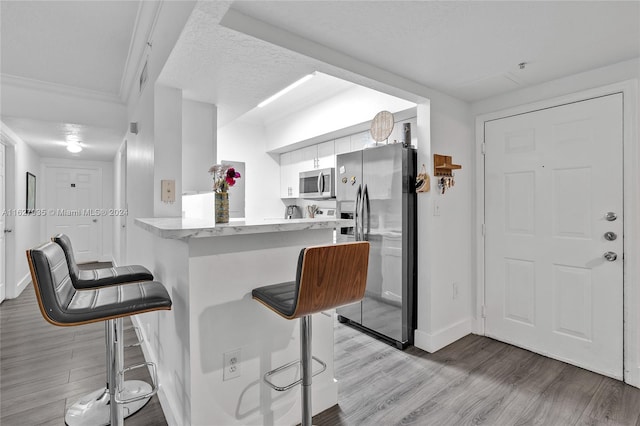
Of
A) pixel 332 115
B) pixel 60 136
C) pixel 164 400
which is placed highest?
pixel 332 115

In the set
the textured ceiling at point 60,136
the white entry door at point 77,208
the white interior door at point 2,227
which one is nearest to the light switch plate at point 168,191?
the textured ceiling at point 60,136

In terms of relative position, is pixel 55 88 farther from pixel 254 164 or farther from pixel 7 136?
pixel 254 164

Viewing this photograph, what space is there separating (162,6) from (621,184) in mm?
3205

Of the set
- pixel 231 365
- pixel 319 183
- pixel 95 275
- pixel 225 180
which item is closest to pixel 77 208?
pixel 319 183

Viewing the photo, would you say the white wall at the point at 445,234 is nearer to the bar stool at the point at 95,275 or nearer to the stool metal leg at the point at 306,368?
the stool metal leg at the point at 306,368

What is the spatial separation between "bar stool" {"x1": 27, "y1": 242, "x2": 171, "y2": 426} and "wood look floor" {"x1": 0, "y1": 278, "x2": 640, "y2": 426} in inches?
19.0

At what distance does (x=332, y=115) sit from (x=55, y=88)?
2956mm

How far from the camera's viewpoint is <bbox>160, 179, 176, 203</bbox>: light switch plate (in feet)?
6.89

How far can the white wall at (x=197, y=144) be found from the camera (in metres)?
2.44

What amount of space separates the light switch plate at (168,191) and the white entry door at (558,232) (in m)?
2.68

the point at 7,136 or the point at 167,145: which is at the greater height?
the point at 7,136

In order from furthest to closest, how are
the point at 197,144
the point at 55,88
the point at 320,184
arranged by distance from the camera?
the point at 320,184
the point at 55,88
the point at 197,144

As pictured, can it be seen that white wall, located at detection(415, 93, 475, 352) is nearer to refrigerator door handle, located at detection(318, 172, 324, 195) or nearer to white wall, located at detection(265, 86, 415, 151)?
white wall, located at detection(265, 86, 415, 151)

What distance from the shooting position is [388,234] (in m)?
2.82
